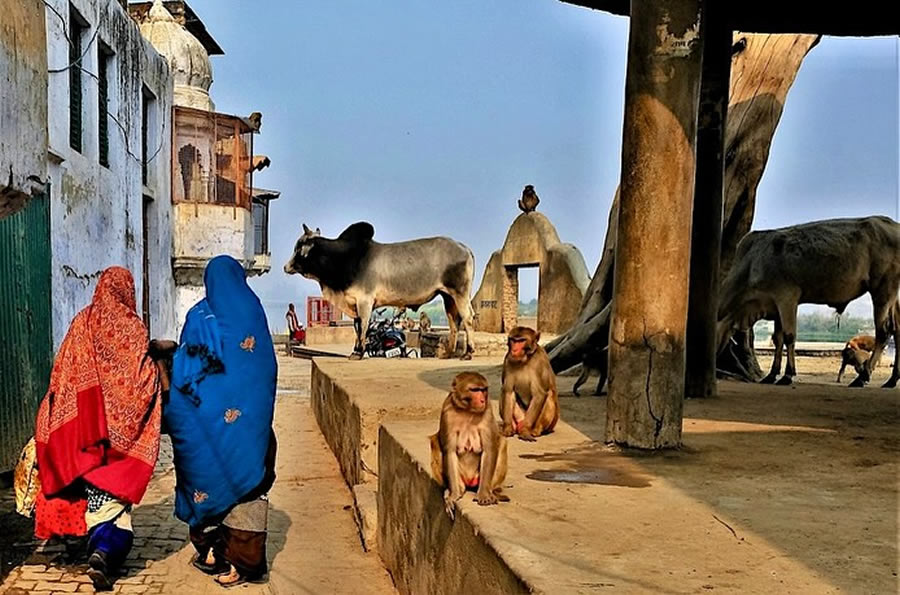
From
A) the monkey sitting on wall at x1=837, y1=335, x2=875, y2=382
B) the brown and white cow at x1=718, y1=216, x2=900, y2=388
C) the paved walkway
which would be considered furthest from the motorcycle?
the paved walkway

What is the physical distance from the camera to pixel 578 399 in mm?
6434

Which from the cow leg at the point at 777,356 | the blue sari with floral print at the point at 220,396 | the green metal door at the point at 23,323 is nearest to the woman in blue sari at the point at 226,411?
the blue sari with floral print at the point at 220,396

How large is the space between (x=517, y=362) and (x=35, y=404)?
5.24 metres

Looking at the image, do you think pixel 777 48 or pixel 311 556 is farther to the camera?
pixel 777 48

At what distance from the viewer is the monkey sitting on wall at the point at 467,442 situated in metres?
3.22

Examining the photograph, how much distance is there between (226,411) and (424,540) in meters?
1.33

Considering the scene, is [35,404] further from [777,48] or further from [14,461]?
[777,48]

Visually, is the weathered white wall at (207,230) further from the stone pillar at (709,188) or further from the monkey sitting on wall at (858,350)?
the stone pillar at (709,188)

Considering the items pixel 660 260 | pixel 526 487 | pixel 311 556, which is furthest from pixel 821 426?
pixel 311 556

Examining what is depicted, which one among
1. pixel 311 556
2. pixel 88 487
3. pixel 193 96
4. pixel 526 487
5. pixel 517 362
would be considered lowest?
pixel 311 556

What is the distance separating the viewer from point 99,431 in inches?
165

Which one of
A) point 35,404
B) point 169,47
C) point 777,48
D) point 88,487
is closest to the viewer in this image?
point 88,487

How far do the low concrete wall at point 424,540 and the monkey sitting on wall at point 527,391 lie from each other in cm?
58

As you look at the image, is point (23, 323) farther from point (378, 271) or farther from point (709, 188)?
point (709, 188)
